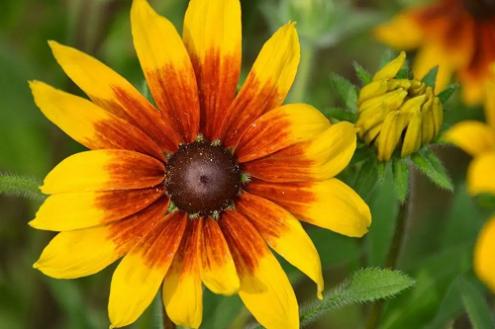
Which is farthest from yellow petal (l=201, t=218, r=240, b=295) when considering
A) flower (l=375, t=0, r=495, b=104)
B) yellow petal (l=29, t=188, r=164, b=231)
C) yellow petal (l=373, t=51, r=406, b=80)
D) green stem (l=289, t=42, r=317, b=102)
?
flower (l=375, t=0, r=495, b=104)

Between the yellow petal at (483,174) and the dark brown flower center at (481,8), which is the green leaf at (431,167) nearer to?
the yellow petal at (483,174)

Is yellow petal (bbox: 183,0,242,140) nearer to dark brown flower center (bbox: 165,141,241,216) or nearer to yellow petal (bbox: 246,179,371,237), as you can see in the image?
dark brown flower center (bbox: 165,141,241,216)

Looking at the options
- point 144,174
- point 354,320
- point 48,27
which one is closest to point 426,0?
point 354,320

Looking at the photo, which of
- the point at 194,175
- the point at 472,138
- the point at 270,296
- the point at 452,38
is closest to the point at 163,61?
the point at 194,175

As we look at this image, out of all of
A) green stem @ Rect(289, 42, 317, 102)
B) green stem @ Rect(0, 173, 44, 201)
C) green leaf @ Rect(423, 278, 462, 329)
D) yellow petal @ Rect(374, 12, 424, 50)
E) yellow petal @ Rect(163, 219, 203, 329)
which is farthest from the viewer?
yellow petal @ Rect(374, 12, 424, 50)

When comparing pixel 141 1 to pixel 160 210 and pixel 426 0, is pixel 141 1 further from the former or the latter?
pixel 426 0

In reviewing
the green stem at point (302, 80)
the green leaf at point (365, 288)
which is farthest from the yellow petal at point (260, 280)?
the green stem at point (302, 80)
